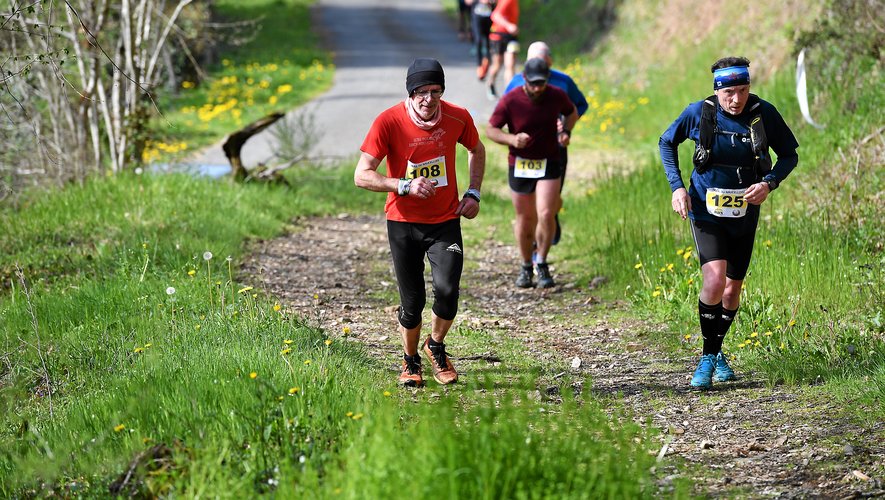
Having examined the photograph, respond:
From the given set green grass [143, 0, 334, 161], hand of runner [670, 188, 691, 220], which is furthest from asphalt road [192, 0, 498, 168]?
hand of runner [670, 188, 691, 220]

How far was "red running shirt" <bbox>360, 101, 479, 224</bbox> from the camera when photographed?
6613mm

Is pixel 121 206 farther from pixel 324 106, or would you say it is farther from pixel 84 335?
pixel 324 106

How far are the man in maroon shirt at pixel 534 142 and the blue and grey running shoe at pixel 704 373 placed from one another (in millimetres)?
3054

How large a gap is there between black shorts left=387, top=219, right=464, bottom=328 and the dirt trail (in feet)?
2.50

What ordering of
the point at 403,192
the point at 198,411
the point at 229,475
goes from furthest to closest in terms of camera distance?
the point at 403,192, the point at 198,411, the point at 229,475

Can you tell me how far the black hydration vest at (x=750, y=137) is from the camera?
653 cm

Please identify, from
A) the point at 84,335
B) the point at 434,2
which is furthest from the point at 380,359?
the point at 434,2

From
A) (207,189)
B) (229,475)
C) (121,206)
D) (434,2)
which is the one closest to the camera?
(229,475)

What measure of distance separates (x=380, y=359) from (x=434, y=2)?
3834 centimetres

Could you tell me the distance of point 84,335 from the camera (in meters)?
7.43

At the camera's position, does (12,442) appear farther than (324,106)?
No

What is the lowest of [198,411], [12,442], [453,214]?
[12,442]

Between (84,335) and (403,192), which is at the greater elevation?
(403,192)

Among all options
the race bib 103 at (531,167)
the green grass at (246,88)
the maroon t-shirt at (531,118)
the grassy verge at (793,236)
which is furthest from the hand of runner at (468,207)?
the green grass at (246,88)
